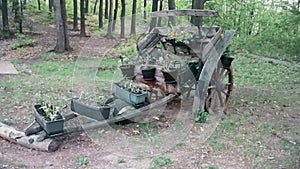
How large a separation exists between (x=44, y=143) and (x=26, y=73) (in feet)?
16.2

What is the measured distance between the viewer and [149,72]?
5.34 metres

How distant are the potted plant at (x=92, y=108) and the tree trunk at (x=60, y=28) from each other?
22.9ft

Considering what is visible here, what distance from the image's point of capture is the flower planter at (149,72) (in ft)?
17.5

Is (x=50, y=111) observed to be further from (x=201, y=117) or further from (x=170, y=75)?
(x=201, y=117)

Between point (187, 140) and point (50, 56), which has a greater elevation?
point (50, 56)

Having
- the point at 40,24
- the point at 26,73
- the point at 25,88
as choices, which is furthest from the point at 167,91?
the point at 40,24

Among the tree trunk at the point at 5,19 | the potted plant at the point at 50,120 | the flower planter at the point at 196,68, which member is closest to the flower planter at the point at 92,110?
the potted plant at the point at 50,120

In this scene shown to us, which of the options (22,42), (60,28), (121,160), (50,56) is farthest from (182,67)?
(22,42)

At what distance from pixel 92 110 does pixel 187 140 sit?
136cm

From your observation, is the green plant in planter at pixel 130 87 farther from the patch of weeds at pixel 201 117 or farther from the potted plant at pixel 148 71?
the patch of weeds at pixel 201 117

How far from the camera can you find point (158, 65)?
5.51 metres

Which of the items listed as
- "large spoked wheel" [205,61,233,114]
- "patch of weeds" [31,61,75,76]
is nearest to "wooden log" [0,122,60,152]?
"large spoked wheel" [205,61,233,114]

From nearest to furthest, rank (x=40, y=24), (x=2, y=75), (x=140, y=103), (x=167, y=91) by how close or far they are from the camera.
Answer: (x=140, y=103), (x=167, y=91), (x=2, y=75), (x=40, y=24)

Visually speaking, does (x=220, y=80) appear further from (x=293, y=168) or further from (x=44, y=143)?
(x=44, y=143)
